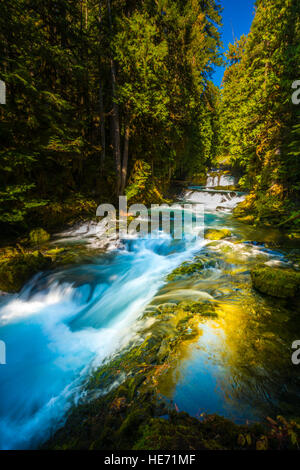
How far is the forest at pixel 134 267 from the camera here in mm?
1746

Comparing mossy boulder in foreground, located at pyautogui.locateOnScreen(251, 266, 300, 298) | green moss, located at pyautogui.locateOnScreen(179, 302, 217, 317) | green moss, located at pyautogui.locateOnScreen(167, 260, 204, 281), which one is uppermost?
mossy boulder in foreground, located at pyautogui.locateOnScreen(251, 266, 300, 298)

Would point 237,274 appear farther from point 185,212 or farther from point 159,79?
point 159,79

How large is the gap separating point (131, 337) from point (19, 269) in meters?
3.37

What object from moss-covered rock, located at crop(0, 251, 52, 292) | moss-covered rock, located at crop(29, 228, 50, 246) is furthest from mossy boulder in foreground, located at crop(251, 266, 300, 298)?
moss-covered rock, located at crop(29, 228, 50, 246)

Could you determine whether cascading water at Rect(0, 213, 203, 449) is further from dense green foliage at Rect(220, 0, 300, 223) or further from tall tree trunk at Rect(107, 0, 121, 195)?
tall tree trunk at Rect(107, 0, 121, 195)

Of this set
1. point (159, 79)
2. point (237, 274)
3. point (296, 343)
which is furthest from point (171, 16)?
point (296, 343)

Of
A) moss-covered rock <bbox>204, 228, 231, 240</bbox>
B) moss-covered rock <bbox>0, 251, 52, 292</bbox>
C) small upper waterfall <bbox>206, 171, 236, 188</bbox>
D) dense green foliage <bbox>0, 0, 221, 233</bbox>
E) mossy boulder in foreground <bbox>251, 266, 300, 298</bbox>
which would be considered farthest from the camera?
small upper waterfall <bbox>206, 171, 236, 188</bbox>

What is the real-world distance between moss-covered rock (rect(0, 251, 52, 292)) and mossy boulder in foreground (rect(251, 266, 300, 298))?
206 inches

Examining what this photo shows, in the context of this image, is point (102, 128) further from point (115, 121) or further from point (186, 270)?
point (186, 270)

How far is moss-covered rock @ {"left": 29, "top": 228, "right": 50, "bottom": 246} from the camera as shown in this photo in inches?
257

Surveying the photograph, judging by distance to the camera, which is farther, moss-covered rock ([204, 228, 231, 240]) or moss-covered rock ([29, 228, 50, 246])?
moss-covered rock ([204, 228, 231, 240])

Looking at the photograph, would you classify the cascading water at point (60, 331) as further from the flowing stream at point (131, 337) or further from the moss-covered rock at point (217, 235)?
the moss-covered rock at point (217, 235)

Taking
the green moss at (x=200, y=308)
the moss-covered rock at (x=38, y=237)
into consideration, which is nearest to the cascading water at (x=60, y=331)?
the green moss at (x=200, y=308)

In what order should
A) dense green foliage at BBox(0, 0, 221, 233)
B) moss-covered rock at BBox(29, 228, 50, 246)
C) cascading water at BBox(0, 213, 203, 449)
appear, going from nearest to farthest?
cascading water at BBox(0, 213, 203, 449)
dense green foliage at BBox(0, 0, 221, 233)
moss-covered rock at BBox(29, 228, 50, 246)
